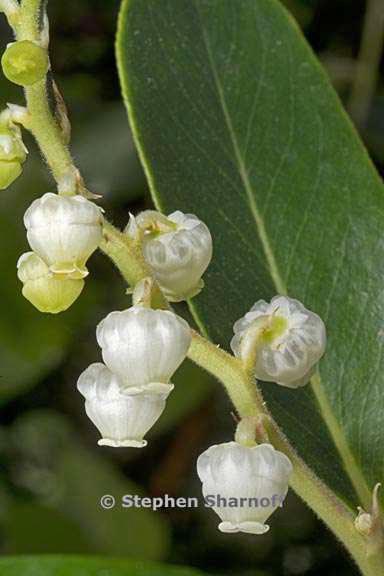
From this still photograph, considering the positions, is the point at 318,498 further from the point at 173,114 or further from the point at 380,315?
the point at 173,114

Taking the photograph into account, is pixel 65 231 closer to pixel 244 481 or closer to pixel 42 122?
pixel 42 122

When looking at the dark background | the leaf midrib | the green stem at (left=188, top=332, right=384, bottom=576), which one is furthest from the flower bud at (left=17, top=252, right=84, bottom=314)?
the dark background

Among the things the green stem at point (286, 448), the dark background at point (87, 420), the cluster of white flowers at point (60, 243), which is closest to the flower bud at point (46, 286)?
the cluster of white flowers at point (60, 243)

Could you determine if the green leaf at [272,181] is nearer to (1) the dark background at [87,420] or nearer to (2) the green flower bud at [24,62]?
(2) the green flower bud at [24,62]

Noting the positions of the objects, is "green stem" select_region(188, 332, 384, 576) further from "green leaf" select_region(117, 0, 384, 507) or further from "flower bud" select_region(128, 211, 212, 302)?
"green leaf" select_region(117, 0, 384, 507)

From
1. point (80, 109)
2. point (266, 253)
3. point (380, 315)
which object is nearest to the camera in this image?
point (380, 315)

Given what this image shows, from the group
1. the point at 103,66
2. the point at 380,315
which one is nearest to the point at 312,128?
the point at 380,315
